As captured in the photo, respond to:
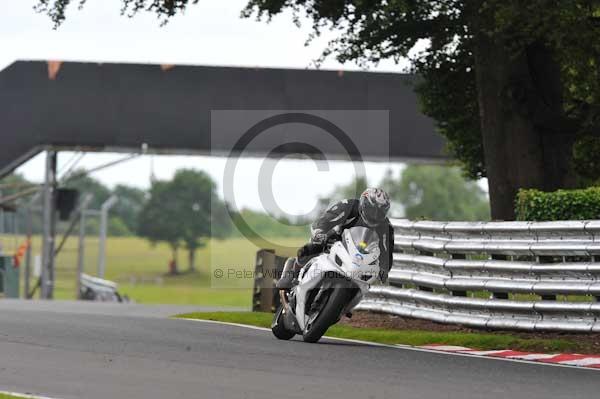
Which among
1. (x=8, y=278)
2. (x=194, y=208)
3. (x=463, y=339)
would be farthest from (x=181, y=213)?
(x=463, y=339)

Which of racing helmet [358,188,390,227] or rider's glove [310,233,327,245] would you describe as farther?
rider's glove [310,233,327,245]

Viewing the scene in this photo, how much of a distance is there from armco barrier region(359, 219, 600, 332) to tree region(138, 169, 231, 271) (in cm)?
11583

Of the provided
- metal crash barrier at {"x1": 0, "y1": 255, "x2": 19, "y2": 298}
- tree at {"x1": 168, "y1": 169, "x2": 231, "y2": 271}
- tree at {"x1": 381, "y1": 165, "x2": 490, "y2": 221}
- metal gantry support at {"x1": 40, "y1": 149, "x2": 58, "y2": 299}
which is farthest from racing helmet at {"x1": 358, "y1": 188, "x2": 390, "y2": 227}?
tree at {"x1": 381, "y1": 165, "x2": 490, "y2": 221}

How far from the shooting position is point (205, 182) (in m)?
144

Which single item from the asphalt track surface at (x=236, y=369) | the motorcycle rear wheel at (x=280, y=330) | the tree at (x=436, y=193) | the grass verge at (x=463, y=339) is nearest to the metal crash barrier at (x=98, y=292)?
the grass verge at (x=463, y=339)

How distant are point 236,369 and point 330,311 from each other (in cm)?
229

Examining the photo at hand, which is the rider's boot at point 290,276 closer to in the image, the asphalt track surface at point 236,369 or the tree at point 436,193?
the asphalt track surface at point 236,369

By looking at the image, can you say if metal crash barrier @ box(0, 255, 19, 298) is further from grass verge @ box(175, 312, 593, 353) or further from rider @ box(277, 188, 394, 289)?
rider @ box(277, 188, 394, 289)

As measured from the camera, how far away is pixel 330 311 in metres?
12.3

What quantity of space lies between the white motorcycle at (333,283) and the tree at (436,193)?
416ft

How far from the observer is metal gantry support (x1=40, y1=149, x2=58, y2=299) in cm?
3525

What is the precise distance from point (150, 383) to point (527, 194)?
8602mm

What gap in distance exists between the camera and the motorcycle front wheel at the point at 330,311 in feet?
40.2

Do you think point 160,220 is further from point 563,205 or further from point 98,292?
point 563,205
